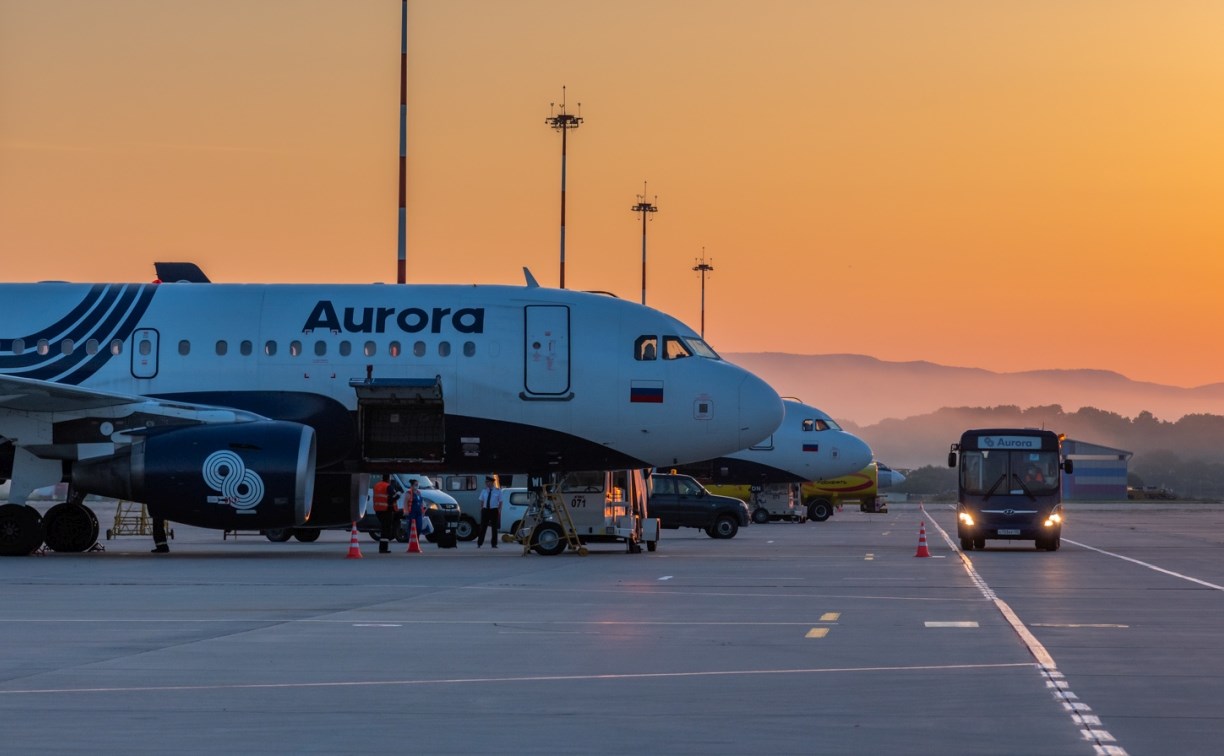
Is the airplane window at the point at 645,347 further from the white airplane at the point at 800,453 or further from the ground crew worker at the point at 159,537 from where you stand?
the white airplane at the point at 800,453

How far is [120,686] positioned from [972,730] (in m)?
6.06

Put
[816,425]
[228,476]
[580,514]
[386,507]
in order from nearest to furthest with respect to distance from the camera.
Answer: [228,476] → [580,514] → [386,507] → [816,425]

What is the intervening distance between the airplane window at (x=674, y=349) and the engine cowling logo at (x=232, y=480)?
26.9 ft

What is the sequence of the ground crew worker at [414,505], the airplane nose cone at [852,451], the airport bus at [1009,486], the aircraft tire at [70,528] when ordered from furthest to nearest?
1. the airplane nose cone at [852,451]
2. the airport bus at [1009,486]
3. the ground crew worker at [414,505]
4. the aircraft tire at [70,528]

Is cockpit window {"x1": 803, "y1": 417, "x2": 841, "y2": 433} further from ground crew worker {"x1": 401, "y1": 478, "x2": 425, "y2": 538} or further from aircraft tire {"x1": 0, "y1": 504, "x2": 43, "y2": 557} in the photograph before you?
aircraft tire {"x1": 0, "y1": 504, "x2": 43, "y2": 557}

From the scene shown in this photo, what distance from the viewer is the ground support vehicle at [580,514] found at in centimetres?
3531

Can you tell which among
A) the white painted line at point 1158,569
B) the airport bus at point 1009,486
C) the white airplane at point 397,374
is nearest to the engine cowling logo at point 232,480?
the white airplane at point 397,374

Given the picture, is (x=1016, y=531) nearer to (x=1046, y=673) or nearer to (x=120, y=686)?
(x=1046, y=673)

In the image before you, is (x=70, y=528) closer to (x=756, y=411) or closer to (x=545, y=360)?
(x=545, y=360)

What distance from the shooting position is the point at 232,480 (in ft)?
102

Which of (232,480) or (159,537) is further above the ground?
(232,480)

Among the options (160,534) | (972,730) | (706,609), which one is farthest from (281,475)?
(972,730)

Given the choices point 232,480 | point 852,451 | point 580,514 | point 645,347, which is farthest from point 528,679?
point 852,451

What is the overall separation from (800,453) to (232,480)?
36.9 meters
